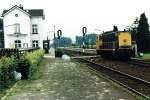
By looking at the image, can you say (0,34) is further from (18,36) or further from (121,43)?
(121,43)

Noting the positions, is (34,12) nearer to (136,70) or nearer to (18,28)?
(18,28)

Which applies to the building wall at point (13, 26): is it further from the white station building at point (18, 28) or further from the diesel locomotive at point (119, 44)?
the diesel locomotive at point (119, 44)

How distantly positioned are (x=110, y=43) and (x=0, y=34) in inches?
1794

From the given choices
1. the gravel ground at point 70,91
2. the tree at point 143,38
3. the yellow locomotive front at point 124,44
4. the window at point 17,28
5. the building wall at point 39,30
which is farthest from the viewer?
the building wall at point 39,30

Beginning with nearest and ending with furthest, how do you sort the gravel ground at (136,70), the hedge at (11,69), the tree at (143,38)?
the hedge at (11,69) < the gravel ground at (136,70) < the tree at (143,38)

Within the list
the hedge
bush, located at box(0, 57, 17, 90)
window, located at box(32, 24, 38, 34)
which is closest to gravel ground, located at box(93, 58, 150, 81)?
the hedge

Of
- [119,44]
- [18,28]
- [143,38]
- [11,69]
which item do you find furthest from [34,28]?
[11,69]

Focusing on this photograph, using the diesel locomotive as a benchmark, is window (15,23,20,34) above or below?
above

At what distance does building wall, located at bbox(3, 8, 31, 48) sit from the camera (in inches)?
2758

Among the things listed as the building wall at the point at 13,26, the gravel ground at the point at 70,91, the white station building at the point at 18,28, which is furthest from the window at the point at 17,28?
the gravel ground at the point at 70,91

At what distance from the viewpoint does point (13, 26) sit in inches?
2773

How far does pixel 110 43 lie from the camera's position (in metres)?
42.7

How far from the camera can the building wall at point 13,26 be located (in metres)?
70.1

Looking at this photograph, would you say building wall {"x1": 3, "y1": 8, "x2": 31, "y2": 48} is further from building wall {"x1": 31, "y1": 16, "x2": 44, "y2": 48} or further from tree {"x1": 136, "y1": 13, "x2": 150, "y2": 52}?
tree {"x1": 136, "y1": 13, "x2": 150, "y2": 52}
